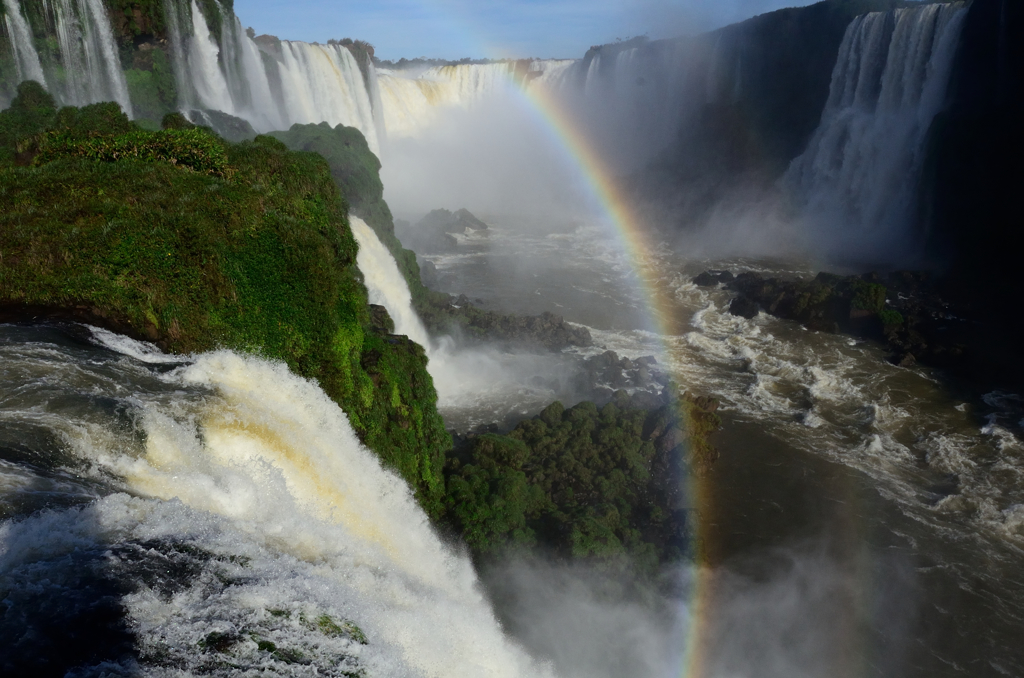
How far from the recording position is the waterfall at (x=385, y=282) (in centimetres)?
1638

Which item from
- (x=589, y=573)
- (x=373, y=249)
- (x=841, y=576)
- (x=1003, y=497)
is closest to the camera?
(x=589, y=573)

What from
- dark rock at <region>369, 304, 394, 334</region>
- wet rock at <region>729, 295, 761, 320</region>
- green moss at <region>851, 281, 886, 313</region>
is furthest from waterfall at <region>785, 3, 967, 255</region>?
dark rock at <region>369, 304, 394, 334</region>

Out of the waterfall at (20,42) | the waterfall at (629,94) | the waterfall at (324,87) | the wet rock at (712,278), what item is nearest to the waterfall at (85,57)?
the waterfall at (20,42)

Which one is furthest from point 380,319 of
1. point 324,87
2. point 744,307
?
point 324,87

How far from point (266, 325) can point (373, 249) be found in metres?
8.65

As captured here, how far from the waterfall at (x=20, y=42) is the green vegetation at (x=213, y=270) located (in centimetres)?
1443

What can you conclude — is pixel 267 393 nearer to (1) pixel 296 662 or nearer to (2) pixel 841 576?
(1) pixel 296 662

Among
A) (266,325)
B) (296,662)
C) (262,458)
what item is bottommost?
(296,662)

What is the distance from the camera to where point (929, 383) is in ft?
58.3

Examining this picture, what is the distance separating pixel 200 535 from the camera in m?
5.05

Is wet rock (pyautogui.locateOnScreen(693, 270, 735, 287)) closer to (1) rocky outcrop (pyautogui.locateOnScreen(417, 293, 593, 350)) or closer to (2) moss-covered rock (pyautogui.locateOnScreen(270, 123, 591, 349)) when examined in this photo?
(1) rocky outcrop (pyautogui.locateOnScreen(417, 293, 593, 350))

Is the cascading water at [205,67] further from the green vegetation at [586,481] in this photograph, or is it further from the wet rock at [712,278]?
the green vegetation at [586,481]

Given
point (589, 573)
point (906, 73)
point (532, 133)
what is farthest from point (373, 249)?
point (532, 133)

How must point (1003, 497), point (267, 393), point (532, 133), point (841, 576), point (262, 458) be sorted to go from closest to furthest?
point (262, 458), point (267, 393), point (841, 576), point (1003, 497), point (532, 133)
